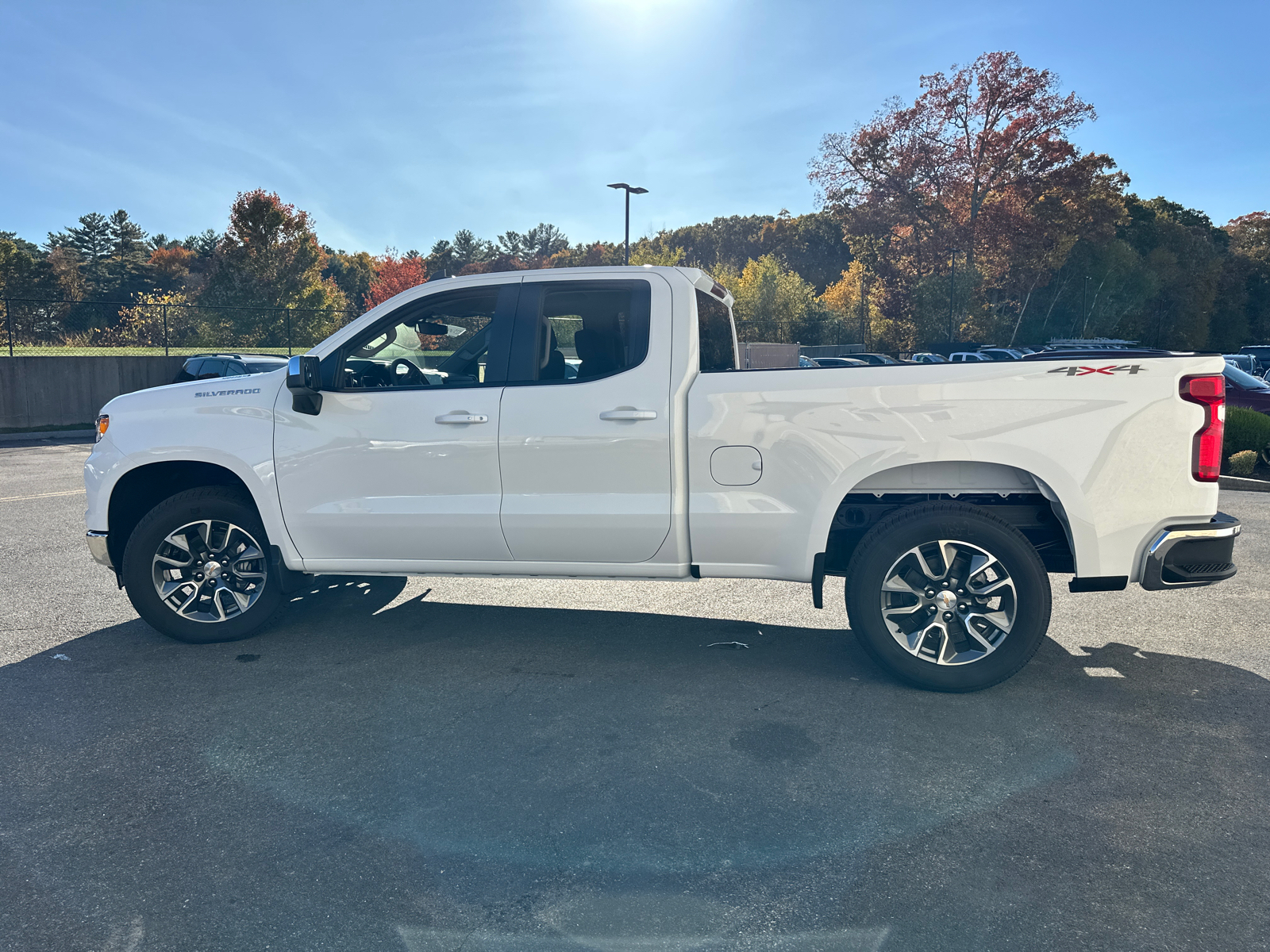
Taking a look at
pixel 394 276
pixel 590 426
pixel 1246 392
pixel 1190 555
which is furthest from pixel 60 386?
pixel 394 276

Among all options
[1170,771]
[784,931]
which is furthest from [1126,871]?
[784,931]

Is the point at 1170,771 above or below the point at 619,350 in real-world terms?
below

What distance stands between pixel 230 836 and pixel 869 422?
3.16m

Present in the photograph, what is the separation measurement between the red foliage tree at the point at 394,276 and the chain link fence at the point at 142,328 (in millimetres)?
35120

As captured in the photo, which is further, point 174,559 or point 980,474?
point 174,559

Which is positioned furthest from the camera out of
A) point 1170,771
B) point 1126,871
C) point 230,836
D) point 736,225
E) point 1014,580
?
point 736,225

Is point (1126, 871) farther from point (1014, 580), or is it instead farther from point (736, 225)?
point (736, 225)

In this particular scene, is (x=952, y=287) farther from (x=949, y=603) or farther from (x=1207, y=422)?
(x=949, y=603)

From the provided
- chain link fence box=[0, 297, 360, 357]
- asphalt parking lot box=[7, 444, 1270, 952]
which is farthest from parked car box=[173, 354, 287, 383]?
asphalt parking lot box=[7, 444, 1270, 952]

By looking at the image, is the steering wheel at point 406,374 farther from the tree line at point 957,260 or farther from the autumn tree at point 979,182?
the autumn tree at point 979,182

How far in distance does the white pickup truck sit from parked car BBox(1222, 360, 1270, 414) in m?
14.2

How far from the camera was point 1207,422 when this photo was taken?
4113 mm

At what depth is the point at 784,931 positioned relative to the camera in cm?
254

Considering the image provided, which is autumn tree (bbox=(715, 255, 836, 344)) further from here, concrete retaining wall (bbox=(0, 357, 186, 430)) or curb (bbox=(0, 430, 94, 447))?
curb (bbox=(0, 430, 94, 447))
